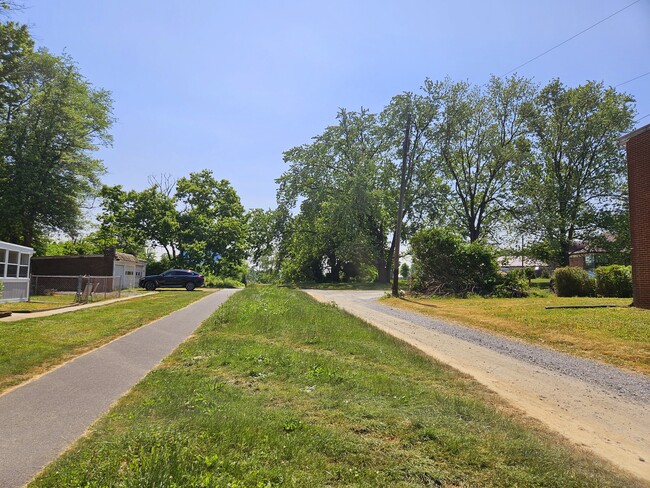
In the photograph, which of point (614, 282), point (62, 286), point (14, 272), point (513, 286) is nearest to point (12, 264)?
point (14, 272)

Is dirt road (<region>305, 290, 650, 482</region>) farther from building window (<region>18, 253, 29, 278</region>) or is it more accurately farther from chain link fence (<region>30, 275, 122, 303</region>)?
building window (<region>18, 253, 29, 278</region>)

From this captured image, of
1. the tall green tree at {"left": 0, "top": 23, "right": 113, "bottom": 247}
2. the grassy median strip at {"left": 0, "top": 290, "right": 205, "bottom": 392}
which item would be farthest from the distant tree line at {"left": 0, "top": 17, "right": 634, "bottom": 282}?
the grassy median strip at {"left": 0, "top": 290, "right": 205, "bottom": 392}

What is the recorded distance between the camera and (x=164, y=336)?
36.9 ft

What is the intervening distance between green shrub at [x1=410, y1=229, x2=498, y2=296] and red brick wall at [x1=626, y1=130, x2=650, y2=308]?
1091 cm

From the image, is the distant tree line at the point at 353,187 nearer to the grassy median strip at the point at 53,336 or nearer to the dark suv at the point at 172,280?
the dark suv at the point at 172,280

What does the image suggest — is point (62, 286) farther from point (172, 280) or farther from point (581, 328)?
point (581, 328)

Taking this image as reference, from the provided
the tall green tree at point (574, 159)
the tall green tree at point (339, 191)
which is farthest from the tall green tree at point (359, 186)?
the tall green tree at point (574, 159)

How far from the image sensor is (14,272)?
2156 cm

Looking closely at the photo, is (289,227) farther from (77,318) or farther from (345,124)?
(77,318)

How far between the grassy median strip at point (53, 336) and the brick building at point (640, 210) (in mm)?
16808

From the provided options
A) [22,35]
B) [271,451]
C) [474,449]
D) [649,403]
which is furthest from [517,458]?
[22,35]

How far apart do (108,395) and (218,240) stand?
45.3 metres

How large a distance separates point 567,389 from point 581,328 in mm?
5504

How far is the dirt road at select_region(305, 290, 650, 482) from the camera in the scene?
475 cm
